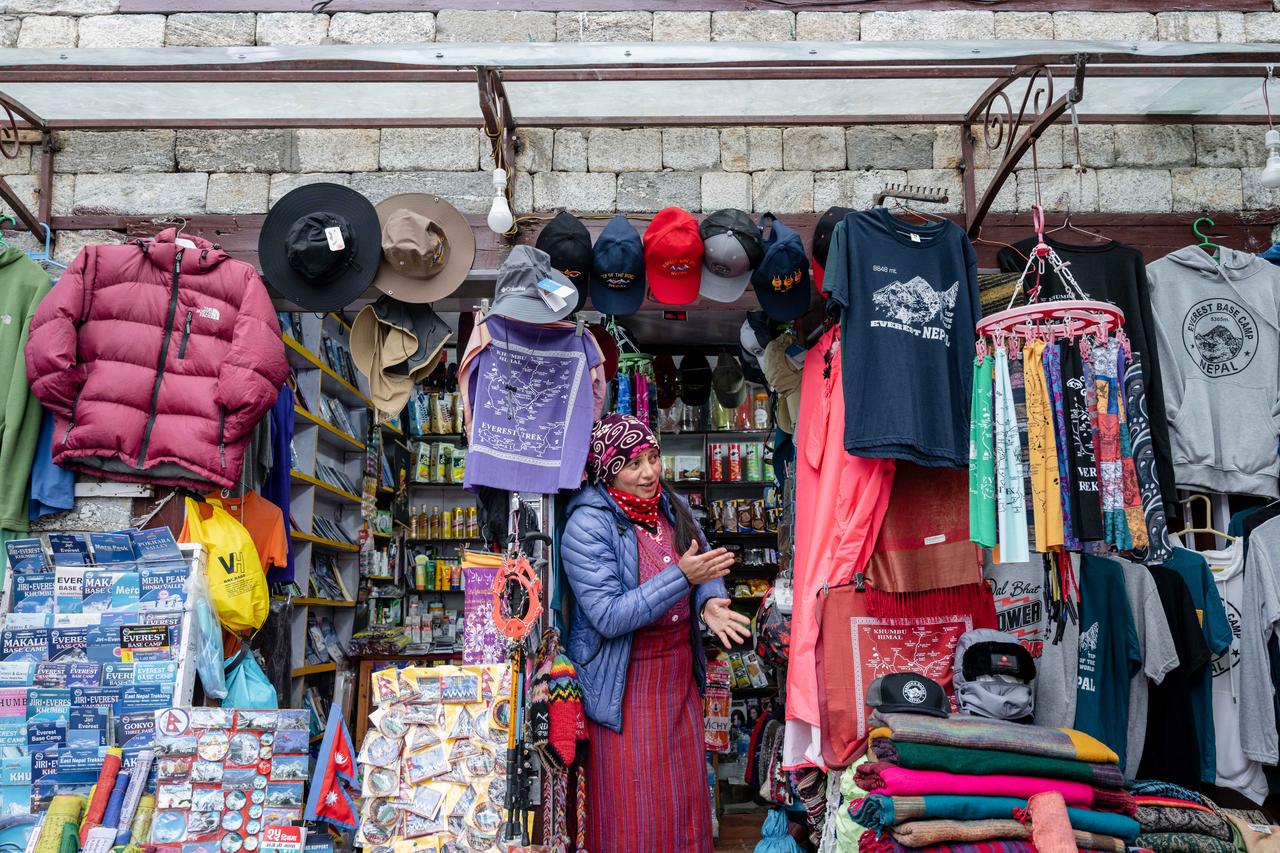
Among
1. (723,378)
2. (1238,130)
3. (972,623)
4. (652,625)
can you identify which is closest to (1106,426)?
(972,623)

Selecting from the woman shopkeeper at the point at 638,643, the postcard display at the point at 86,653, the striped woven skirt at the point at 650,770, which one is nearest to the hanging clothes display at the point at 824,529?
the woman shopkeeper at the point at 638,643

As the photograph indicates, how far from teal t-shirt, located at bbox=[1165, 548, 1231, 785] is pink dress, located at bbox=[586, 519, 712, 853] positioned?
201 centimetres

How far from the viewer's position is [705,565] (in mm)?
3469

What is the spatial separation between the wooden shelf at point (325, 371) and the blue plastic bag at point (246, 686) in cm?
159

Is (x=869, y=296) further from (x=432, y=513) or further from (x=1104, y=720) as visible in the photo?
(x=432, y=513)

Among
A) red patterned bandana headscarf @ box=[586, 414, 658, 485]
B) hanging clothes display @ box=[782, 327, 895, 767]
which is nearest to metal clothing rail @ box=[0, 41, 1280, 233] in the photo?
hanging clothes display @ box=[782, 327, 895, 767]

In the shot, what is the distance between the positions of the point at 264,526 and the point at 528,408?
1430 millimetres

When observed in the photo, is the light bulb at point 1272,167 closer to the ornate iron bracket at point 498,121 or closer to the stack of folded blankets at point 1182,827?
the stack of folded blankets at point 1182,827

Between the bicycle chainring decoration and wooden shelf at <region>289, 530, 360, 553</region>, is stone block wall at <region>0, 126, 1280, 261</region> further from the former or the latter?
wooden shelf at <region>289, 530, 360, 553</region>

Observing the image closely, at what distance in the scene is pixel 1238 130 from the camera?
4.58 meters

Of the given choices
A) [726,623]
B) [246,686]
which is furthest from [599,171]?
[246,686]

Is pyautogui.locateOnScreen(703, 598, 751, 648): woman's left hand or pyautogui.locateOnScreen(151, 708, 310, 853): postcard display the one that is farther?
pyautogui.locateOnScreen(703, 598, 751, 648): woman's left hand

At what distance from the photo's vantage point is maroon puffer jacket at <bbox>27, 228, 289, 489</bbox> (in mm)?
3730

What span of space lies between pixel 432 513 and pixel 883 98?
451cm
